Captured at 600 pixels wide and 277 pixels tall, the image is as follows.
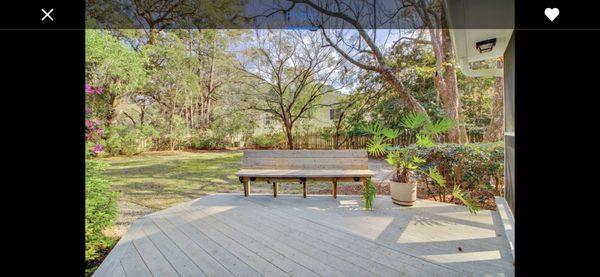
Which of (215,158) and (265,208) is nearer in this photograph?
(265,208)

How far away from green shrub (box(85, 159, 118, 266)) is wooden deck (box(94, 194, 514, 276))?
0.26 m

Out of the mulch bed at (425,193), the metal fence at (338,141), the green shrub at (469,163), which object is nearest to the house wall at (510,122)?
the green shrub at (469,163)

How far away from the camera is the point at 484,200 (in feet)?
12.6

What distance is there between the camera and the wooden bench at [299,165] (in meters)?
3.70

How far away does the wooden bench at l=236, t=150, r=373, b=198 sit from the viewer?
3.70 meters

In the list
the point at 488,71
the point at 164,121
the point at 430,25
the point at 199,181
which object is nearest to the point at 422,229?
the point at 488,71


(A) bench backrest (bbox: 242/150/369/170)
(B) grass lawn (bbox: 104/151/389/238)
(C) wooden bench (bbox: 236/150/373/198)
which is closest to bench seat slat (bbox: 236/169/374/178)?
(C) wooden bench (bbox: 236/150/373/198)

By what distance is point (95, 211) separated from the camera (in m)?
2.51

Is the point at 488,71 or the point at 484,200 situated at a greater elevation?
the point at 488,71

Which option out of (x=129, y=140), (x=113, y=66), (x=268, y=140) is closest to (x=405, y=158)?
(x=113, y=66)

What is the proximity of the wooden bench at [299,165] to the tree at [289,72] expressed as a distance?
16.3 feet

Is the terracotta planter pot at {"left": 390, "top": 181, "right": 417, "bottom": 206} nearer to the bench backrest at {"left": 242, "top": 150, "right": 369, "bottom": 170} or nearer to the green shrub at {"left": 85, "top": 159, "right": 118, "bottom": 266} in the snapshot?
the bench backrest at {"left": 242, "top": 150, "right": 369, "bottom": 170}
